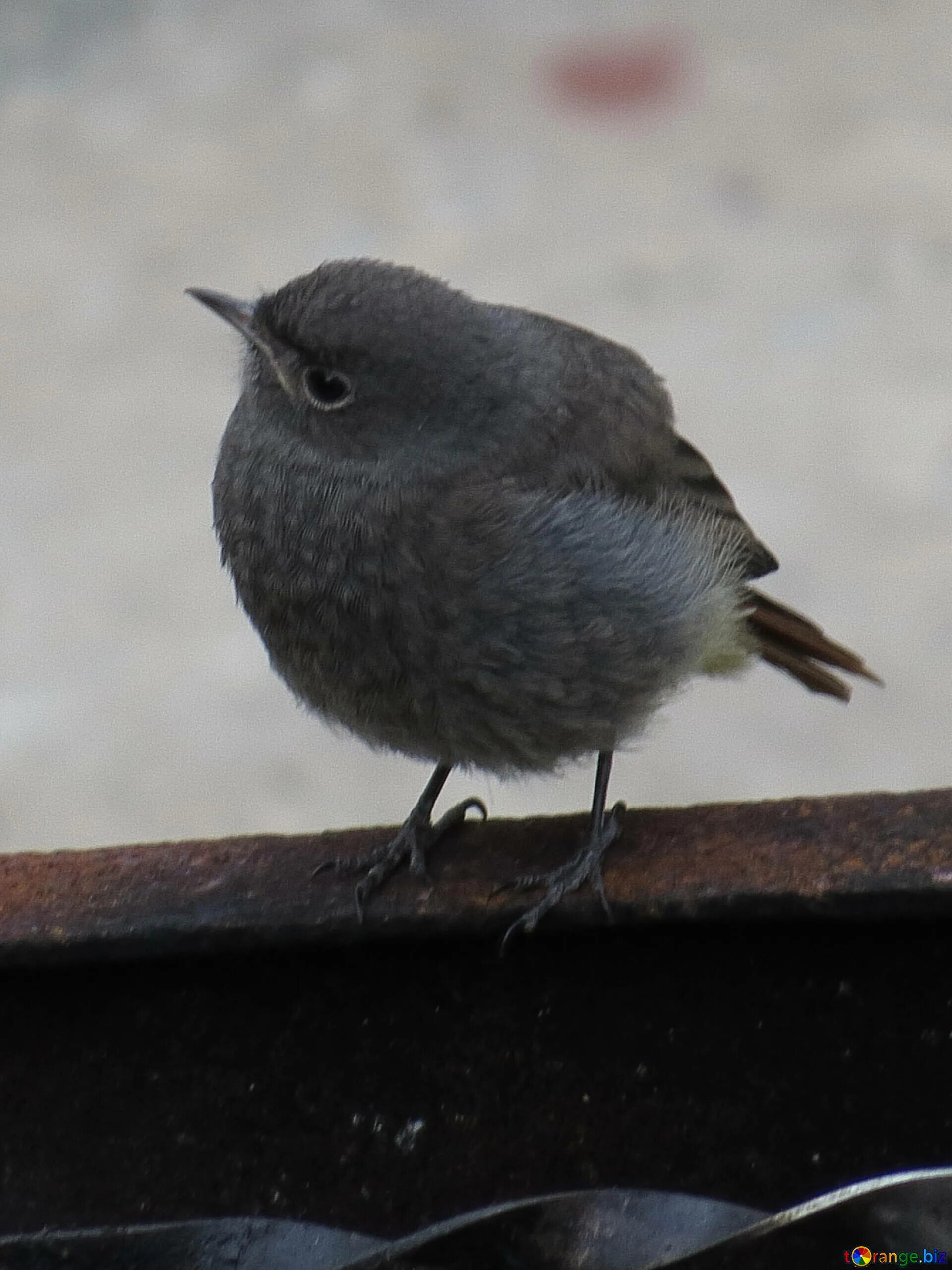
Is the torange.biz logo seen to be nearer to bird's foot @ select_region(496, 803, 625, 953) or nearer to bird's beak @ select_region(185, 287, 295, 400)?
bird's foot @ select_region(496, 803, 625, 953)

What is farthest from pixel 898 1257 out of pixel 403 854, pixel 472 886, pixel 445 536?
pixel 445 536

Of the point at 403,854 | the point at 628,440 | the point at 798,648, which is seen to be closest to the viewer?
the point at 403,854

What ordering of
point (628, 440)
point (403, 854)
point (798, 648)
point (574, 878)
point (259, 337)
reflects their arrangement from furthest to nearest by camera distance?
point (798, 648), point (628, 440), point (259, 337), point (403, 854), point (574, 878)

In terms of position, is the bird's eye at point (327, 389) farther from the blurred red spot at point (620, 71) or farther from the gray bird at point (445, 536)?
the blurred red spot at point (620, 71)

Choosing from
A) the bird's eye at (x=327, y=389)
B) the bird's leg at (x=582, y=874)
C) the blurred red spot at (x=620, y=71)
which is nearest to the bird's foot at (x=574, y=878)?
the bird's leg at (x=582, y=874)

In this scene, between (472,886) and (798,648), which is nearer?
(472,886)

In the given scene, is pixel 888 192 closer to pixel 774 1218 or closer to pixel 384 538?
pixel 384 538

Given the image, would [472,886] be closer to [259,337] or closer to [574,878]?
[574,878]

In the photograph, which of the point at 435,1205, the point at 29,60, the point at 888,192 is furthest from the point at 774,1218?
the point at 29,60
